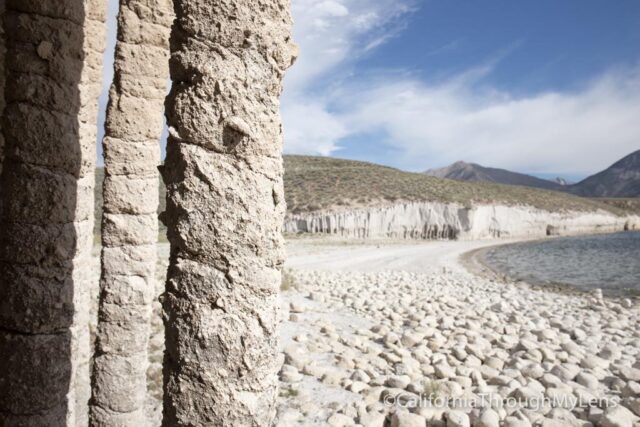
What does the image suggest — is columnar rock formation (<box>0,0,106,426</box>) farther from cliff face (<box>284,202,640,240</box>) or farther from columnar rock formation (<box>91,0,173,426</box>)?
cliff face (<box>284,202,640,240</box>)

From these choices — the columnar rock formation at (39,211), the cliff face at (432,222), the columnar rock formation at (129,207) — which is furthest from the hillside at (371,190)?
the columnar rock formation at (39,211)

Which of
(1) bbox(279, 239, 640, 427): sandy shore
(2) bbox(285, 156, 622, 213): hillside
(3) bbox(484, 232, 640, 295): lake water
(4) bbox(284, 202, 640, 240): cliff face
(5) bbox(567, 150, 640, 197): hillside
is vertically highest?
(5) bbox(567, 150, 640, 197): hillside

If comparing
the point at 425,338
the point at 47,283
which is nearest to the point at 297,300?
the point at 425,338

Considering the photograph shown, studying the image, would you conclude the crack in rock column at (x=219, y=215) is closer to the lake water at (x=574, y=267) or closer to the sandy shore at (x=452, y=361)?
the sandy shore at (x=452, y=361)

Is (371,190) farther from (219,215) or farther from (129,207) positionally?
(219,215)

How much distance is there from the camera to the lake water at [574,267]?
18.3 meters

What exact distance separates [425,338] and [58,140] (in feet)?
20.0

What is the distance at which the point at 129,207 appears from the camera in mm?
4418

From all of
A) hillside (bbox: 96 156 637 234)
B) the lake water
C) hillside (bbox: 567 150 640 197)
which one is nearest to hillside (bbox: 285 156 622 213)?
hillside (bbox: 96 156 637 234)

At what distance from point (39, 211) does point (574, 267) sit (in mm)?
26731

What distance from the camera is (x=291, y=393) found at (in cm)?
485

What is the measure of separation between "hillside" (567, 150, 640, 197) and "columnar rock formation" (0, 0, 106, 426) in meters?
203

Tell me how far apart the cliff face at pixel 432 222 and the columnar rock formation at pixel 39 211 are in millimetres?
32688

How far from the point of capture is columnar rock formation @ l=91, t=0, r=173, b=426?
13.8 ft
